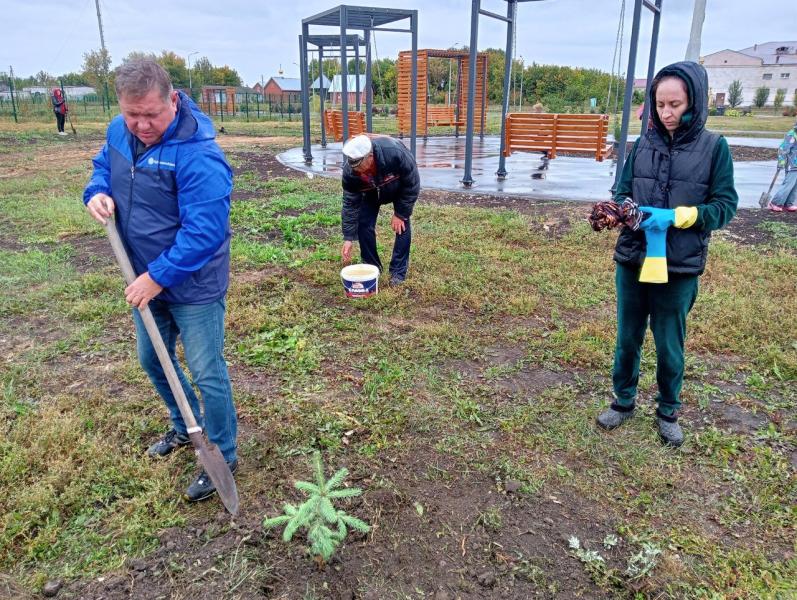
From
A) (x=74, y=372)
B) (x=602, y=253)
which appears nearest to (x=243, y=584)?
(x=74, y=372)

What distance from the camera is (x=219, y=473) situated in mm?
2307

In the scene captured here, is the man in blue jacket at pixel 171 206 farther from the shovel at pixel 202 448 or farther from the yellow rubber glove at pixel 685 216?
the yellow rubber glove at pixel 685 216

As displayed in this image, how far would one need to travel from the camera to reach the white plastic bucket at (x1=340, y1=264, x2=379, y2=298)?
14.7 feet

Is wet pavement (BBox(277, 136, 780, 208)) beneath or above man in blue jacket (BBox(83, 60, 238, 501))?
beneath

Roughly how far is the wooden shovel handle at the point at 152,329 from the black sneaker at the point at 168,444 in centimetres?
47

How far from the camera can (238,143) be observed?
705 inches

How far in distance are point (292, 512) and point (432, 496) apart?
0.75 meters

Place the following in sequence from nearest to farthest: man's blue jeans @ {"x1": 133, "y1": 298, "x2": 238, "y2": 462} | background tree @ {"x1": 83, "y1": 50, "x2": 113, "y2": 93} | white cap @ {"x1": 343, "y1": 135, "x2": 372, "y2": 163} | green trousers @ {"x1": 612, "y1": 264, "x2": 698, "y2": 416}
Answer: man's blue jeans @ {"x1": 133, "y1": 298, "x2": 238, "y2": 462} → green trousers @ {"x1": 612, "y1": 264, "x2": 698, "y2": 416} → white cap @ {"x1": 343, "y1": 135, "x2": 372, "y2": 163} → background tree @ {"x1": 83, "y1": 50, "x2": 113, "y2": 93}

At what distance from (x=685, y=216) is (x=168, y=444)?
259cm

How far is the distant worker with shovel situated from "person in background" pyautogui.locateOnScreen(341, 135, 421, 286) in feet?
19.0

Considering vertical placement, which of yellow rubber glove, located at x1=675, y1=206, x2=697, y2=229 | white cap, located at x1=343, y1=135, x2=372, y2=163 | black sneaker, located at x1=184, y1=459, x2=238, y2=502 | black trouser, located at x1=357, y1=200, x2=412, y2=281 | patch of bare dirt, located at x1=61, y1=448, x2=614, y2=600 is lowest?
patch of bare dirt, located at x1=61, y1=448, x2=614, y2=600

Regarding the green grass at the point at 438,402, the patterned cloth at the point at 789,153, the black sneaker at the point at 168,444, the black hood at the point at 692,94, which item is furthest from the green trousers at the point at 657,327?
the patterned cloth at the point at 789,153

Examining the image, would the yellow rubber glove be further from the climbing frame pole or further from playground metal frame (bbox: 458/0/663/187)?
playground metal frame (bbox: 458/0/663/187)

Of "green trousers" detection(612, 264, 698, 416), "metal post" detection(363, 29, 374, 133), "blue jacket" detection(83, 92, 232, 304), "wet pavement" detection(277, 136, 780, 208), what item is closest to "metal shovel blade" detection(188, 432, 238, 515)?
"blue jacket" detection(83, 92, 232, 304)
